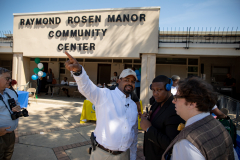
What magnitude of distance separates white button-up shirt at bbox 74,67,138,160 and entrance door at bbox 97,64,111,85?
1022 cm

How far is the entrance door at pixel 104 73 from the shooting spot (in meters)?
12.1

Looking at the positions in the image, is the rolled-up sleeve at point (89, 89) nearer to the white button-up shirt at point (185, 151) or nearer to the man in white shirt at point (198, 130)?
the man in white shirt at point (198, 130)

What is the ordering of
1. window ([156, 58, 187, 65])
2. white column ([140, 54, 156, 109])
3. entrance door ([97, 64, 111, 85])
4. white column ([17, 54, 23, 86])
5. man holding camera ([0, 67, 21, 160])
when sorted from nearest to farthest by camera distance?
man holding camera ([0, 67, 21, 160])
white column ([140, 54, 156, 109])
white column ([17, 54, 23, 86])
window ([156, 58, 187, 65])
entrance door ([97, 64, 111, 85])

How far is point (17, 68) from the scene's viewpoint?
32.7ft

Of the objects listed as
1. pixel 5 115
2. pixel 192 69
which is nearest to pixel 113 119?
pixel 5 115

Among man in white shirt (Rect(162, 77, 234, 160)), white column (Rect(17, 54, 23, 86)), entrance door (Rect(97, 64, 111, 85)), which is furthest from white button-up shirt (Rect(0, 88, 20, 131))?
entrance door (Rect(97, 64, 111, 85))

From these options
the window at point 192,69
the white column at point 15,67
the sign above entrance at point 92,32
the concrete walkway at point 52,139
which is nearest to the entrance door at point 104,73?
the sign above entrance at point 92,32

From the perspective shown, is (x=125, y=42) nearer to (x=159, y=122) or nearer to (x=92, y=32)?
(x=92, y=32)

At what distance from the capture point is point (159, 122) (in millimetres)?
1696

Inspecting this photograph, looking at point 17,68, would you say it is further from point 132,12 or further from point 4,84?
point 4,84

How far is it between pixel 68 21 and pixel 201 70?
31.2 feet

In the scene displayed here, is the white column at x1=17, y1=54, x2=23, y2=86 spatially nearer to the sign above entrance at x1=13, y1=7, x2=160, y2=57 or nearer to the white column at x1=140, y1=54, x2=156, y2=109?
the sign above entrance at x1=13, y1=7, x2=160, y2=57

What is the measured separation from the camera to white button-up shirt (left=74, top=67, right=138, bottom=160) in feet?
5.89

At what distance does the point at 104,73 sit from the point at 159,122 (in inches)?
421
